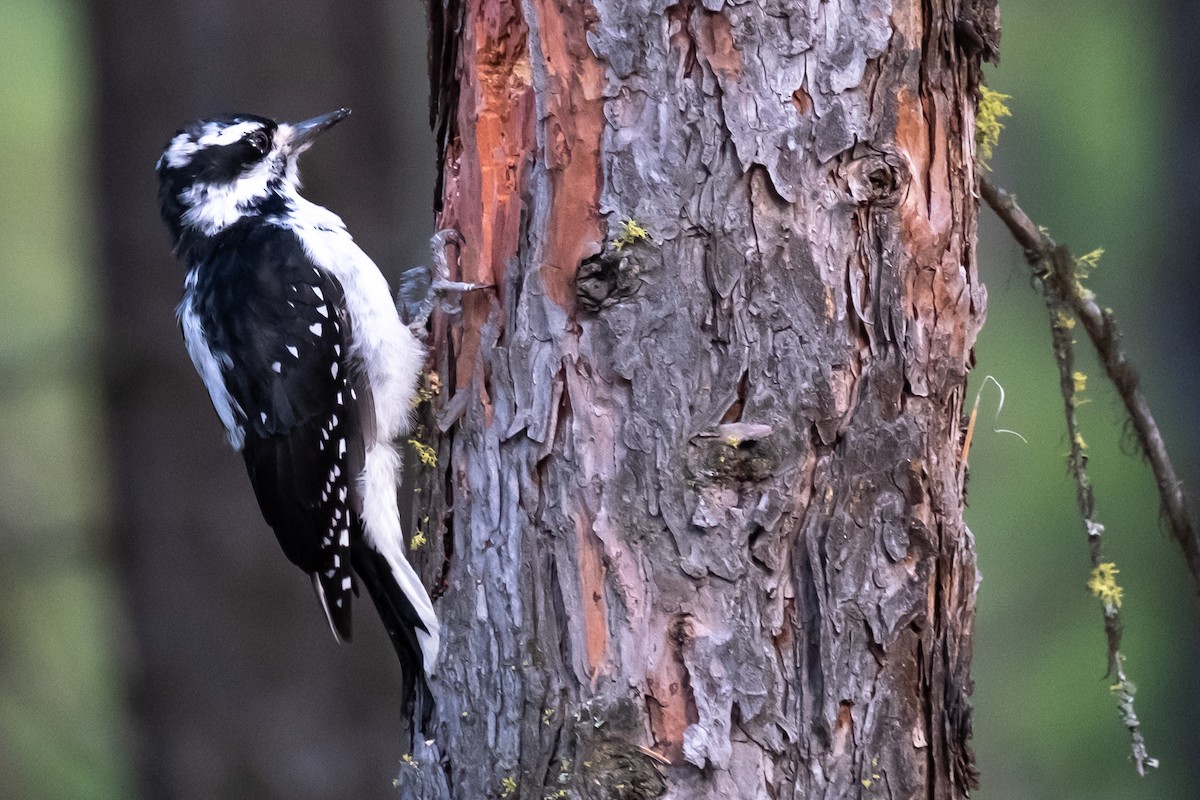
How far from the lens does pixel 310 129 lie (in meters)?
3.42

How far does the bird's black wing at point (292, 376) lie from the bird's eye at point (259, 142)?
1.03 ft

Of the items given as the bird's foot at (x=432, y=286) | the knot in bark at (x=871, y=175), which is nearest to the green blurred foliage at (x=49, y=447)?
the bird's foot at (x=432, y=286)

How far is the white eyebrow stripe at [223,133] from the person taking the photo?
339 centimetres

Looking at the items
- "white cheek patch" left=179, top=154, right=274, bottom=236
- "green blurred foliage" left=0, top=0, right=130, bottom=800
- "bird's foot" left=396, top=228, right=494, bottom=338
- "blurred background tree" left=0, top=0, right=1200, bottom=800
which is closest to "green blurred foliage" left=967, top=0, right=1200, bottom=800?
"blurred background tree" left=0, top=0, right=1200, bottom=800

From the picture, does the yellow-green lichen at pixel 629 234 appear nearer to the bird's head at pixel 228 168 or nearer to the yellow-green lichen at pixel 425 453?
the yellow-green lichen at pixel 425 453

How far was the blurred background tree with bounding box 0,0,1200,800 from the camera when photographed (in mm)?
3633

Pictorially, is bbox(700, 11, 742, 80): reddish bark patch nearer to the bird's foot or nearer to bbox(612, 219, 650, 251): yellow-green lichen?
bbox(612, 219, 650, 251): yellow-green lichen

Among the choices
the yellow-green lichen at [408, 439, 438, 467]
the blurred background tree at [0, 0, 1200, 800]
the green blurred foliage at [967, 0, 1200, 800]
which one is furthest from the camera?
the green blurred foliage at [967, 0, 1200, 800]

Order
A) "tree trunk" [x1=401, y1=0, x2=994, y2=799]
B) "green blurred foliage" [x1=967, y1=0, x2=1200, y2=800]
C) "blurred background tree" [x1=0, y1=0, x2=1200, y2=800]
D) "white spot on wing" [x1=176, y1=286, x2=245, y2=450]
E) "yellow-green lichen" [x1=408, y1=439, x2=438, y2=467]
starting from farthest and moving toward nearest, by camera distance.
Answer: "green blurred foliage" [x1=967, y1=0, x2=1200, y2=800], "blurred background tree" [x1=0, y1=0, x2=1200, y2=800], "white spot on wing" [x1=176, y1=286, x2=245, y2=450], "yellow-green lichen" [x1=408, y1=439, x2=438, y2=467], "tree trunk" [x1=401, y1=0, x2=994, y2=799]

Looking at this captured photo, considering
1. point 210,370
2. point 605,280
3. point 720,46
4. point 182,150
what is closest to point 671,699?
point 605,280

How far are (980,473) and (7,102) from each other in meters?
6.32

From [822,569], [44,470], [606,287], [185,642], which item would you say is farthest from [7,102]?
[822,569]

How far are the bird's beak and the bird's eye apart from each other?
7 cm

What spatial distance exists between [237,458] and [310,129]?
1066 millimetres
